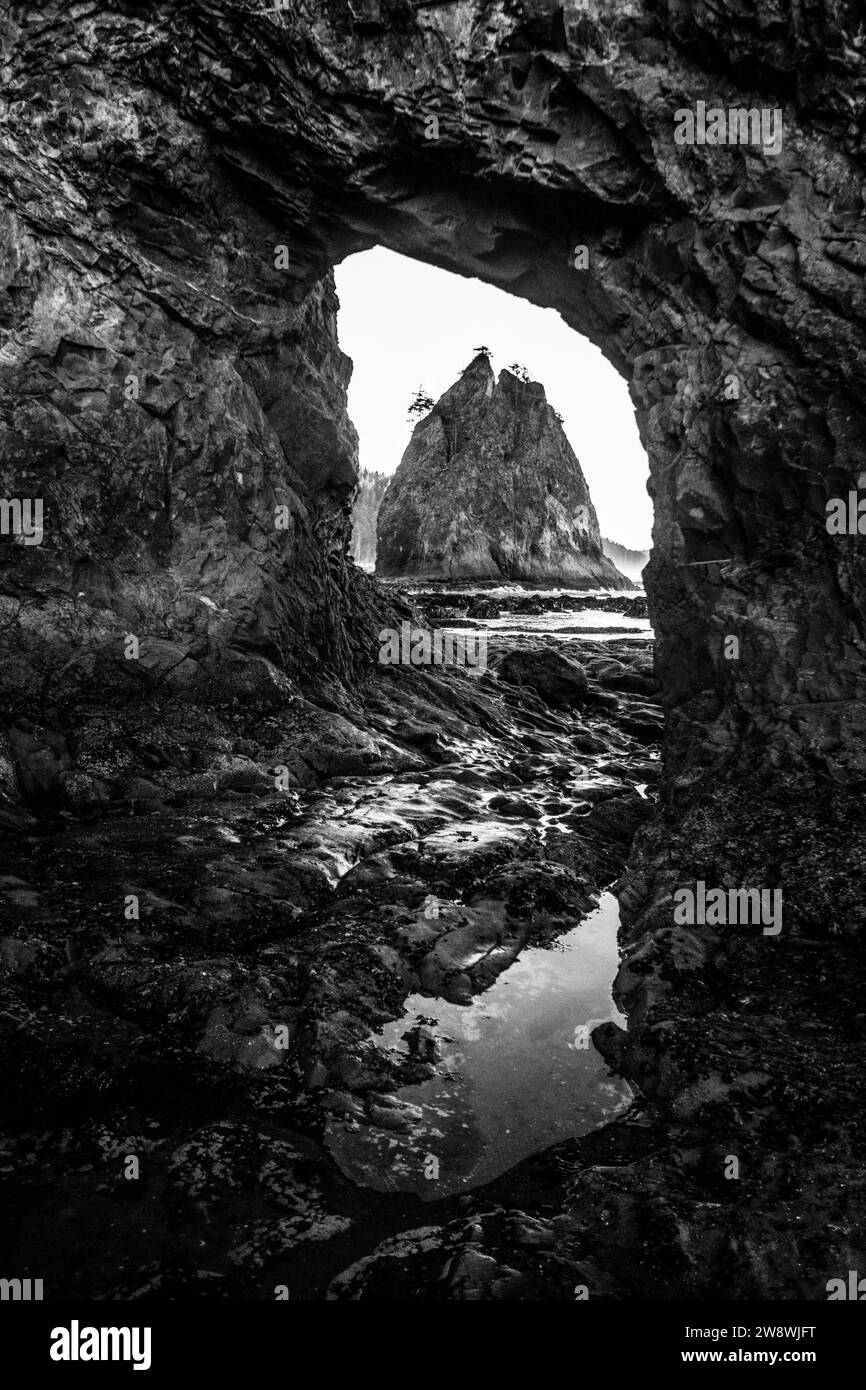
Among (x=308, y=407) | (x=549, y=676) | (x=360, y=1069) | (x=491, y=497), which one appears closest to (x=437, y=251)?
(x=308, y=407)

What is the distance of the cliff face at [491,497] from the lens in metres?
62.8

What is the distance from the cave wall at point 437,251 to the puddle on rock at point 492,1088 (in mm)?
4567

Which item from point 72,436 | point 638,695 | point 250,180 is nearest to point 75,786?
point 72,436

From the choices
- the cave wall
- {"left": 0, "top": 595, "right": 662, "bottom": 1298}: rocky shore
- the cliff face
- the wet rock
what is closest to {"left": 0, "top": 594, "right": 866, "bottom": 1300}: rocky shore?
{"left": 0, "top": 595, "right": 662, "bottom": 1298}: rocky shore

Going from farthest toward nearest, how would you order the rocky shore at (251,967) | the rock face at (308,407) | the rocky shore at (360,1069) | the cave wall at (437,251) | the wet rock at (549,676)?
the wet rock at (549,676), the cave wall at (437,251), the rock face at (308,407), the rocky shore at (251,967), the rocky shore at (360,1069)

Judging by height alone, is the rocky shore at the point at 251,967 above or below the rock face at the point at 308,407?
below

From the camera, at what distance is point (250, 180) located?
1291cm

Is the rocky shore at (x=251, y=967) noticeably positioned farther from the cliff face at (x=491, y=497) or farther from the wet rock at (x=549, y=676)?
the cliff face at (x=491, y=497)

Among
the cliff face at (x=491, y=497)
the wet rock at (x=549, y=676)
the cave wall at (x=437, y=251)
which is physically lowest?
the wet rock at (x=549, y=676)

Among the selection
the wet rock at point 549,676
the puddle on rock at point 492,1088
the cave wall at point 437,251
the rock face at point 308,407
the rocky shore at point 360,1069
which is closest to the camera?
the rocky shore at point 360,1069

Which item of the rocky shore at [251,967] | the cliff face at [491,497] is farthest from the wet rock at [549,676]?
the cliff face at [491,497]

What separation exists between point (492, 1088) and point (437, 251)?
14044mm

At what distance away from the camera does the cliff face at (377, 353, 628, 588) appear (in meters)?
62.8
